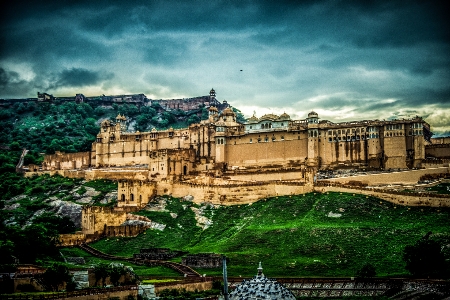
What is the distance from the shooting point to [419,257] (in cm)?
4166

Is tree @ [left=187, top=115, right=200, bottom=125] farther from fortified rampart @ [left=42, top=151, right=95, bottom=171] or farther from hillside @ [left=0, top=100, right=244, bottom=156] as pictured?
fortified rampart @ [left=42, top=151, right=95, bottom=171]

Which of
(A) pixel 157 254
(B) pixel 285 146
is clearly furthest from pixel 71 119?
(A) pixel 157 254

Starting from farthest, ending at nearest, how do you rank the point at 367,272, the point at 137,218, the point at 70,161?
the point at 70,161 → the point at 137,218 → the point at 367,272

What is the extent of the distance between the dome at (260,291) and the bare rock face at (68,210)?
56.1 m

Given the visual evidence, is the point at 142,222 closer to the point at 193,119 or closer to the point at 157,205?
the point at 157,205

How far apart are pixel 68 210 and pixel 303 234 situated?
34.4m

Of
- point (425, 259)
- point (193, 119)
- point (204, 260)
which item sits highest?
point (193, 119)

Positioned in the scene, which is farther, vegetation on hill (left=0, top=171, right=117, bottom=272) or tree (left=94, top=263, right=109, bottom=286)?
vegetation on hill (left=0, top=171, right=117, bottom=272)

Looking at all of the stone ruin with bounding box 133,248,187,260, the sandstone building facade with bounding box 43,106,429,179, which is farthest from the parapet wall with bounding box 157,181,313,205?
the stone ruin with bounding box 133,248,187,260

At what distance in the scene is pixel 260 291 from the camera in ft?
64.1

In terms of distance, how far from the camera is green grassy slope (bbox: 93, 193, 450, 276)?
157 ft

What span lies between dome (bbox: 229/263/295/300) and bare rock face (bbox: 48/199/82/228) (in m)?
56.1

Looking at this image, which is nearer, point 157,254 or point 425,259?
point 425,259

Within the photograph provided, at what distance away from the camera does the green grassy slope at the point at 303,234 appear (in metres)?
48.0
